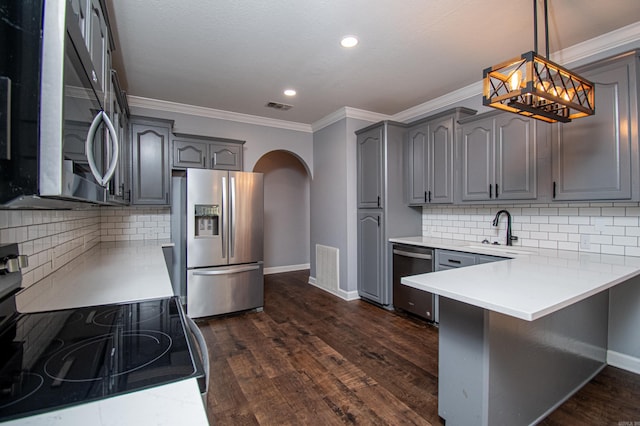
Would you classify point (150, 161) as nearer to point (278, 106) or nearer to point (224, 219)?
point (224, 219)

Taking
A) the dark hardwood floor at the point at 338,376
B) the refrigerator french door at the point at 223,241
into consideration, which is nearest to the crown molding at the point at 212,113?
the refrigerator french door at the point at 223,241

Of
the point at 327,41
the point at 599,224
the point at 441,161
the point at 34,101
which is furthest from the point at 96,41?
the point at 599,224

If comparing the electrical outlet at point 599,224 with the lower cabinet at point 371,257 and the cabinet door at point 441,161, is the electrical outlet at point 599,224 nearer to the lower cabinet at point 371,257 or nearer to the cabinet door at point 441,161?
the cabinet door at point 441,161

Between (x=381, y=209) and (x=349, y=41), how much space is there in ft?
6.50

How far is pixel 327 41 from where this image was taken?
2584 millimetres

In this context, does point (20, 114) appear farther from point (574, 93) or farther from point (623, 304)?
point (623, 304)

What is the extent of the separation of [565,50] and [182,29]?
10.5 ft

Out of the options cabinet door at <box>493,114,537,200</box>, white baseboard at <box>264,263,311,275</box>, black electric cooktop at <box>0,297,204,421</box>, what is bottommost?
white baseboard at <box>264,263,311,275</box>

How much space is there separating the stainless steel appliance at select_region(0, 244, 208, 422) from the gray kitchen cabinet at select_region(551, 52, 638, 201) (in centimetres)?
279

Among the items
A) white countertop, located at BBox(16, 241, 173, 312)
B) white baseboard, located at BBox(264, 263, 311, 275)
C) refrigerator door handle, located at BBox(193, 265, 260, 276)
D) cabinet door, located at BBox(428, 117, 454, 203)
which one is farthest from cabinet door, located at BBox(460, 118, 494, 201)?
white baseboard, located at BBox(264, 263, 311, 275)

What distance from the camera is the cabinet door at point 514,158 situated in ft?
9.00

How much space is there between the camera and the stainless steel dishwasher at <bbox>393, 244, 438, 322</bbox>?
333cm

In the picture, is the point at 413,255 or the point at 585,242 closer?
the point at 585,242

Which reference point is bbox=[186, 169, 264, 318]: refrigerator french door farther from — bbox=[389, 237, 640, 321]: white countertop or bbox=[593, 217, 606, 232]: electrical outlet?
bbox=[593, 217, 606, 232]: electrical outlet
